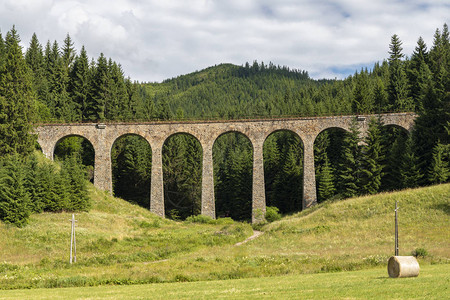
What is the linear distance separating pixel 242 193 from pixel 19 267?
51.1m

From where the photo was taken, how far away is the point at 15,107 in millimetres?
47844

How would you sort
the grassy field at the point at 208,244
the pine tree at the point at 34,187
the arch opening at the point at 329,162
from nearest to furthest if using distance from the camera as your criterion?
the grassy field at the point at 208,244
the pine tree at the point at 34,187
the arch opening at the point at 329,162

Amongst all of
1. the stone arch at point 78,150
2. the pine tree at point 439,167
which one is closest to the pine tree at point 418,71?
the pine tree at point 439,167

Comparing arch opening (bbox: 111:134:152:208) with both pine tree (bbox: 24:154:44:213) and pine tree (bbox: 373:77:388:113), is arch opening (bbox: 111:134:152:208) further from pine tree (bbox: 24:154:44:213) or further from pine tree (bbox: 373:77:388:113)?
pine tree (bbox: 373:77:388:113)

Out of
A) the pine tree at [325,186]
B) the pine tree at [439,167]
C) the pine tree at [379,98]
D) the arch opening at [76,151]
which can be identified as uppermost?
the pine tree at [379,98]

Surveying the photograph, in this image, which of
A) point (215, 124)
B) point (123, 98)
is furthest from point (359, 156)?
point (123, 98)

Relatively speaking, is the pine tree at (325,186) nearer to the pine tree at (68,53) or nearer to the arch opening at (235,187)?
the arch opening at (235,187)

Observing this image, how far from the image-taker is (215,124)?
5847 centimetres

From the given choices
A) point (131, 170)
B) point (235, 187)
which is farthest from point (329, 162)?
point (131, 170)

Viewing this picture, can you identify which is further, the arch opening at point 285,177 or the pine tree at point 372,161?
the arch opening at point 285,177

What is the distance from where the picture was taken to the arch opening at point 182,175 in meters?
78.8

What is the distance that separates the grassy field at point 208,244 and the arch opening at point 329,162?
8.07 m

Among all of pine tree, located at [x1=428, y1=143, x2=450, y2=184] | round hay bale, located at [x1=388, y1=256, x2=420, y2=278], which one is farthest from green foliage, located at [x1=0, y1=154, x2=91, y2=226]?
pine tree, located at [x1=428, y1=143, x2=450, y2=184]

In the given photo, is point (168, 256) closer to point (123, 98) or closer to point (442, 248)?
point (442, 248)
